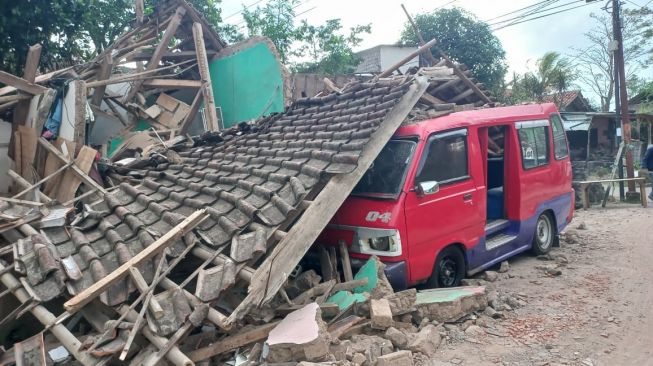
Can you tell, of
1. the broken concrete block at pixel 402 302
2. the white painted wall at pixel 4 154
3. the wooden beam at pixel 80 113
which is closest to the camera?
the broken concrete block at pixel 402 302

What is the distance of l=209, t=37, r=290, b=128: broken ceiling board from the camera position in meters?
11.2

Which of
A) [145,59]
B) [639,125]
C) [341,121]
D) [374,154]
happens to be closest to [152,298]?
[374,154]

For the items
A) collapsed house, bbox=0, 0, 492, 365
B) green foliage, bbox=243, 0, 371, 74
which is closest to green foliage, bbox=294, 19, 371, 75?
green foliage, bbox=243, 0, 371, 74

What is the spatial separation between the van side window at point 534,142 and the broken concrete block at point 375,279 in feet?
9.88

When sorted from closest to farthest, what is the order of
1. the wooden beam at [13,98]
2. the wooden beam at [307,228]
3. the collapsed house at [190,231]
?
the collapsed house at [190,231] < the wooden beam at [307,228] < the wooden beam at [13,98]

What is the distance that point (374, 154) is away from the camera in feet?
16.6

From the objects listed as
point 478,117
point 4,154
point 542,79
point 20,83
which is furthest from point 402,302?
point 542,79

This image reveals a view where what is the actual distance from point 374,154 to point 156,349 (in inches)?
107

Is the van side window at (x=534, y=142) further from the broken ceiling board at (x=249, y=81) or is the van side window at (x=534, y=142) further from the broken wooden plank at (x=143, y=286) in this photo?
the broken ceiling board at (x=249, y=81)

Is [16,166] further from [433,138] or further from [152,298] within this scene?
[433,138]

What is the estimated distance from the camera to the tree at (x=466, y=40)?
22.4 meters

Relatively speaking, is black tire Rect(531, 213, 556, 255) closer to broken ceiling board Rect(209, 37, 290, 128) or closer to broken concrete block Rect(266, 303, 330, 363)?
broken concrete block Rect(266, 303, 330, 363)

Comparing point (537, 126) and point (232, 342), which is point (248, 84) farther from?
point (232, 342)

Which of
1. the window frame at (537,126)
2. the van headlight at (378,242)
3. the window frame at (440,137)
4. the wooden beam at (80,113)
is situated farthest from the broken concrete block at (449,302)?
the wooden beam at (80,113)
